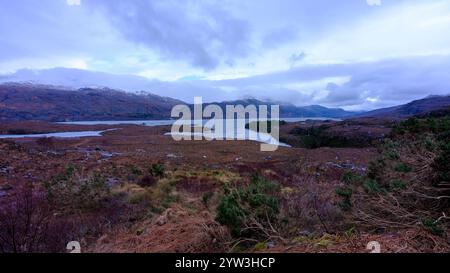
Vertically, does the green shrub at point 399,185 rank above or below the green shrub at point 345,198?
above

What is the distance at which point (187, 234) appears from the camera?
185 inches

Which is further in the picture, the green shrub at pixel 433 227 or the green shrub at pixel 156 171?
the green shrub at pixel 156 171

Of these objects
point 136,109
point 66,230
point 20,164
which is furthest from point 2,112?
point 66,230

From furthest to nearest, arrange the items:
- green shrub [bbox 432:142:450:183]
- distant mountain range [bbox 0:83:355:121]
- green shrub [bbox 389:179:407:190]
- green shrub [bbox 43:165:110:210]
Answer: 1. distant mountain range [bbox 0:83:355:121]
2. green shrub [bbox 43:165:110:210]
3. green shrub [bbox 389:179:407:190]
4. green shrub [bbox 432:142:450:183]

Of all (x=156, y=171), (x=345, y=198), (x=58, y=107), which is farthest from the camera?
(x=58, y=107)

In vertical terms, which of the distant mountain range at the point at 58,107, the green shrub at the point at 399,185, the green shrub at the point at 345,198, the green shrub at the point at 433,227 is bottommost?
the green shrub at the point at 345,198

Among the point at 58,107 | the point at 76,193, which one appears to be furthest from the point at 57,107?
the point at 76,193

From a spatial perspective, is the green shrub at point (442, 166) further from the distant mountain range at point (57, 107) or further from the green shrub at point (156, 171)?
the distant mountain range at point (57, 107)

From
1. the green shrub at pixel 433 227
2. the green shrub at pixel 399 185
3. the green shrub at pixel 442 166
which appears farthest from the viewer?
the green shrub at pixel 399 185

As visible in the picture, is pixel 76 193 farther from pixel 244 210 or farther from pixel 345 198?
pixel 345 198

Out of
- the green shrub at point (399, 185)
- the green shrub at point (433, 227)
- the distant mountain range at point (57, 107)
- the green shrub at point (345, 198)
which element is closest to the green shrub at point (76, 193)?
the green shrub at point (345, 198)

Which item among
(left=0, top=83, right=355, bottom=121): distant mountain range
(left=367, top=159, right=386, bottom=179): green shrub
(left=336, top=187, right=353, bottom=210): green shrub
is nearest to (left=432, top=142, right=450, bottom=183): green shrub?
(left=336, top=187, right=353, bottom=210): green shrub

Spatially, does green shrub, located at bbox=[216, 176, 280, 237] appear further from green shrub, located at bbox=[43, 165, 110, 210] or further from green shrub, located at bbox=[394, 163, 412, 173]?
green shrub, located at bbox=[43, 165, 110, 210]

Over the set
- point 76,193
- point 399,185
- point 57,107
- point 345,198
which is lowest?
point 76,193
